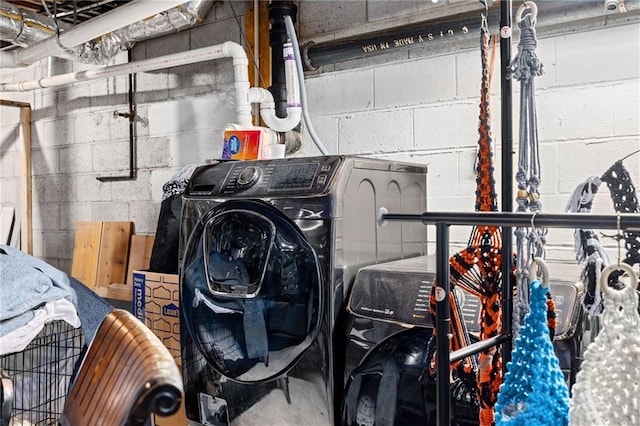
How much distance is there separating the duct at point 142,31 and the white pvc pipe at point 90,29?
0.15 m

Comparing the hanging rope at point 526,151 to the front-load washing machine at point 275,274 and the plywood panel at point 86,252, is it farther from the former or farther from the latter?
the plywood panel at point 86,252

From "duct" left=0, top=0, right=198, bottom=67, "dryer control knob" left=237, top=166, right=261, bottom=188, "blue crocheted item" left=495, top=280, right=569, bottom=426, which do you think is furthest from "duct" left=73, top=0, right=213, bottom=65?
"blue crocheted item" left=495, top=280, right=569, bottom=426

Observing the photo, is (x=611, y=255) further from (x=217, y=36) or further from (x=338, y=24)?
(x=217, y=36)

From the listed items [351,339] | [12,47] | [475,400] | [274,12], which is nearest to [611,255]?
[475,400]

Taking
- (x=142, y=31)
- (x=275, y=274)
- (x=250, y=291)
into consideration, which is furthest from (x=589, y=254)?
(x=142, y=31)

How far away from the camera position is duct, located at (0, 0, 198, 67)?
2.40m

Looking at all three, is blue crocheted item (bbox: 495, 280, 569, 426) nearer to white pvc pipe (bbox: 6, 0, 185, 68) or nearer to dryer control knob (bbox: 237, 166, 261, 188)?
dryer control knob (bbox: 237, 166, 261, 188)

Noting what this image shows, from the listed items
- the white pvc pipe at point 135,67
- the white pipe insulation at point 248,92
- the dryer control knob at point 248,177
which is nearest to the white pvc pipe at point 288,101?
the white pipe insulation at point 248,92

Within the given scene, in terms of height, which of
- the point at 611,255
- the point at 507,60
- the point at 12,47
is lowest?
the point at 611,255

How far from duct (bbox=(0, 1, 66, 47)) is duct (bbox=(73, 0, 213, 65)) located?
228mm

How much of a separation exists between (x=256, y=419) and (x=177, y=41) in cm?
228

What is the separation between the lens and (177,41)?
10.6ft

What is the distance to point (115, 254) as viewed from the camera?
3395 millimetres

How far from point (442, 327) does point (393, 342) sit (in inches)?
28.0
